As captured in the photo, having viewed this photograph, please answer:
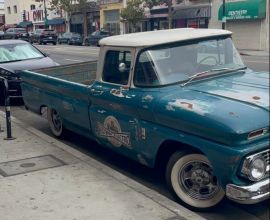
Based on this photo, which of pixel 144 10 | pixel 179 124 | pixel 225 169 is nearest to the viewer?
pixel 225 169

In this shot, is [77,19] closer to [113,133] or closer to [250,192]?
[113,133]

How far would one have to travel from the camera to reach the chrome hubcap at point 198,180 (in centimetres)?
420

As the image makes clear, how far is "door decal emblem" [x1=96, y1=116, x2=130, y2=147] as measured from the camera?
5.07 m

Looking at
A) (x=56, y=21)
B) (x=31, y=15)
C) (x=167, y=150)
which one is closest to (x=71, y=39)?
(x=56, y=21)

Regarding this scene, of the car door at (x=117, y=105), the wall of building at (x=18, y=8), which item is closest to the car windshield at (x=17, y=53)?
the car door at (x=117, y=105)

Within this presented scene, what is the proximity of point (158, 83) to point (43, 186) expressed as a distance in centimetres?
170

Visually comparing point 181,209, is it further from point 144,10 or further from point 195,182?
point 144,10

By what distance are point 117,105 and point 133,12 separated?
3633 centimetres

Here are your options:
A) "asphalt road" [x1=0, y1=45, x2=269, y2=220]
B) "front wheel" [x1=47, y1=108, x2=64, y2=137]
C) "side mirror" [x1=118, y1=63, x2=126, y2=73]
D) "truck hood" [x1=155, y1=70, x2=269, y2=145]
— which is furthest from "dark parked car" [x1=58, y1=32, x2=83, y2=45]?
"truck hood" [x1=155, y1=70, x2=269, y2=145]

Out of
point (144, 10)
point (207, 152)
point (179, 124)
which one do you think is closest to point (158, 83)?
point (179, 124)

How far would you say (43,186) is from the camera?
493cm

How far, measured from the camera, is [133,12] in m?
40.3

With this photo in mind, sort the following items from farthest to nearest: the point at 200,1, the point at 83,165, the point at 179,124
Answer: the point at 200,1 → the point at 83,165 → the point at 179,124

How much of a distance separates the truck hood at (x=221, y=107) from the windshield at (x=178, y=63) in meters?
0.19
